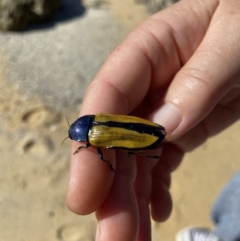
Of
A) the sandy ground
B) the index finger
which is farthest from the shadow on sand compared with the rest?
the index finger

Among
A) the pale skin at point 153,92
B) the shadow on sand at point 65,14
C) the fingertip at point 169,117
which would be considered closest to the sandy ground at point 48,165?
the shadow on sand at point 65,14

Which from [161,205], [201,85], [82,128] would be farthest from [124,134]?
[161,205]

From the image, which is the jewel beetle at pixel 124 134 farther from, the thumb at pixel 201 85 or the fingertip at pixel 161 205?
the fingertip at pixel 161 205

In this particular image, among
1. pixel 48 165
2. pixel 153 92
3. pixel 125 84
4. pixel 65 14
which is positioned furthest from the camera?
pixel 65 14

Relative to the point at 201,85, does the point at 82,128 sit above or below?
below

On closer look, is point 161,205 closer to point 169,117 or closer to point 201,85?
point 169,117

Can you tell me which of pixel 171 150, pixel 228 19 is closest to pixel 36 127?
pixel 171 150
